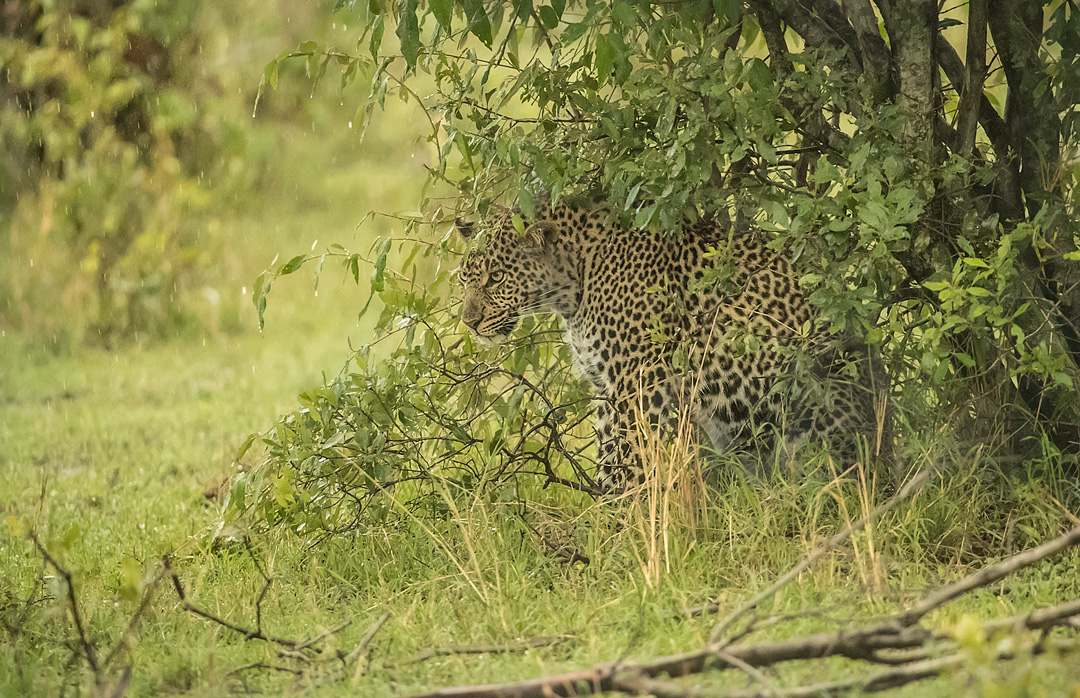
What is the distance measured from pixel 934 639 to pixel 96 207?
8.80 metres

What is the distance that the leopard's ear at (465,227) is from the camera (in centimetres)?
512

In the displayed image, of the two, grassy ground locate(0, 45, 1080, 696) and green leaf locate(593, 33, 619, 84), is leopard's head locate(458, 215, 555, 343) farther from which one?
green leaf locate(593, 33, 619, 84)

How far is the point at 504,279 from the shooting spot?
5133mm

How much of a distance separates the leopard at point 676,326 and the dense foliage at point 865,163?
0.17 metres

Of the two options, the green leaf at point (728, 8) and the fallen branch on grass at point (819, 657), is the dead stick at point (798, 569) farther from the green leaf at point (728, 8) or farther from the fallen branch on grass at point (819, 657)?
the green leaf at point (728, 8)

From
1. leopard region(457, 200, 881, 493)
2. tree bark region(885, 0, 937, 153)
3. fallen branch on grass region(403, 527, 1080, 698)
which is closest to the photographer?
fallen branch on grass region(403, 527, 1080, 698)

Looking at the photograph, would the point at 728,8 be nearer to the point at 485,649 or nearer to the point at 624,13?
the point at 624,13

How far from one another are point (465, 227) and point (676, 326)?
1.03 m

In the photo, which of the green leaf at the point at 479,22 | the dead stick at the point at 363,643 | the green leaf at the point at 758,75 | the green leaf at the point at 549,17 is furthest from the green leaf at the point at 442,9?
the dead stick at the point at 363,643

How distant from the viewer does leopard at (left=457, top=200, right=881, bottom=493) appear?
15.3 ft

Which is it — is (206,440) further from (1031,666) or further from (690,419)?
(1031,666)

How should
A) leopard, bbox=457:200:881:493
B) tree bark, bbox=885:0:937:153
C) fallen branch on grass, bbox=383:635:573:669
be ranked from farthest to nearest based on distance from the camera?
leopard, bbox=457:200:881:493 → tree bark, bbox=885:0:937:153 → fallen branch on grass, bbox=383:635:573:669

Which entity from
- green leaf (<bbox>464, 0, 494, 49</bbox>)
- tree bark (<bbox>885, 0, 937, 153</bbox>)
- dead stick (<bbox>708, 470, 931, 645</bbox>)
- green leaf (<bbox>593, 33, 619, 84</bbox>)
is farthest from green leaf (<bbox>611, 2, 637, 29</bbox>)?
dead stick (<bbox>708, 470, 931, 645</bbox>)

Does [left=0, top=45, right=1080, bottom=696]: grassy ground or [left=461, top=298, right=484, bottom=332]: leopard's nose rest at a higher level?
[left=461, top=298, right=484, bottom=332]: leopard's nose
